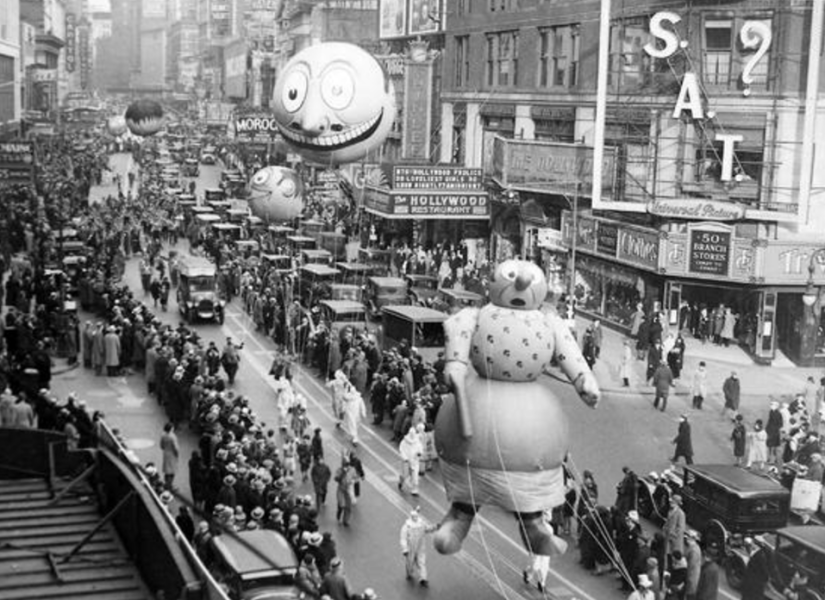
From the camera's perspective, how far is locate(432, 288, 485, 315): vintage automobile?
36.7 m

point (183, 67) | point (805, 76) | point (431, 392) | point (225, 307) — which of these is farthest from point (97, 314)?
point (183, 67)

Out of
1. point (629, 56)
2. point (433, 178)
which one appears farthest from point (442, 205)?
point (629, 56)

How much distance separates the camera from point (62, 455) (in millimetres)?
13820

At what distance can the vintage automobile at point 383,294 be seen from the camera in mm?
39312

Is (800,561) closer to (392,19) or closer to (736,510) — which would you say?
(736,510)

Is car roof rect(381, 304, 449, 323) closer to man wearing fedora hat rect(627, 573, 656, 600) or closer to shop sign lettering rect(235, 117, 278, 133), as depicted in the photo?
shop sign lettering rect(235, 117, 278, 133)

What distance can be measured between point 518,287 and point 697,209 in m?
29.5

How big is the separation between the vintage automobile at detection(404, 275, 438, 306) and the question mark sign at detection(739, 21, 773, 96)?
11957mm

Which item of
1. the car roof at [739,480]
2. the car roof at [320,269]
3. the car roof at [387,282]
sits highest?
the car roof at [320,269]

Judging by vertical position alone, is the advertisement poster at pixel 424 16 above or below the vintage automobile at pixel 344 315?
above

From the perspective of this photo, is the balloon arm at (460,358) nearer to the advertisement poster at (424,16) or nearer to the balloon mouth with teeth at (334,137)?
the balloon mouth with teeth at (334,137)

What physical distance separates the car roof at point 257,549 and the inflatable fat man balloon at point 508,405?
254 inches

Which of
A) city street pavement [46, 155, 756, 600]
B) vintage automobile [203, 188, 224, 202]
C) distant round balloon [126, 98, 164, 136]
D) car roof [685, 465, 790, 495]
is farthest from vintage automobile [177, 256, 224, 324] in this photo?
vintage automobile [203, 188, 224, 202]

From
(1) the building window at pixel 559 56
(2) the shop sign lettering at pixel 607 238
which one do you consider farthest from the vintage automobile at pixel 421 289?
(1) the building window at pixel 559 56
